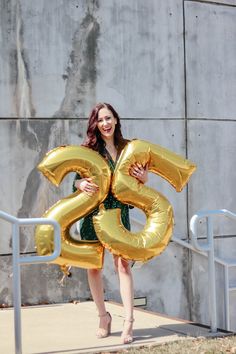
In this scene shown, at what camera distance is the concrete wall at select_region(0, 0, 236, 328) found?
7.54 meters

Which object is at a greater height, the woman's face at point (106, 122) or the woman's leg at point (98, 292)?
the woman's face at point (106, 122)

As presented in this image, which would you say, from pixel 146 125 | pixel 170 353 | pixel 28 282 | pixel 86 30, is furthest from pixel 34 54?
pixel 170 353

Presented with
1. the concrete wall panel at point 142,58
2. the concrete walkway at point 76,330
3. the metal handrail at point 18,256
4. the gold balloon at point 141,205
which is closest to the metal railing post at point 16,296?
the metal handrail at point 18,256

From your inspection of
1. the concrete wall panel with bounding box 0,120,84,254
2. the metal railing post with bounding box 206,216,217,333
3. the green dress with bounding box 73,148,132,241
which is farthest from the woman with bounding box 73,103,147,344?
the concrete wall panel with bounding box 0,120,84,254

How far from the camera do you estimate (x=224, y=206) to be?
28.7ft

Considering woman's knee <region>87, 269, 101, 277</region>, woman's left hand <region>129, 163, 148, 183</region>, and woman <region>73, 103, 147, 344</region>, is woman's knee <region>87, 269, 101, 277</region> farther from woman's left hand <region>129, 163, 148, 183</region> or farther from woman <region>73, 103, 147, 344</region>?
woman's left hand <region>129, 163, 148, 183</region>

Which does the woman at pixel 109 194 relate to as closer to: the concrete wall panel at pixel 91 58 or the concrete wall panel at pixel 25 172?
the concrete wall panel at pixel 25 172

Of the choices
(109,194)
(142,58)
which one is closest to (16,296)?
(109,194)

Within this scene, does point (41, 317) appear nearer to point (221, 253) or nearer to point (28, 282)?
point (28, 282)

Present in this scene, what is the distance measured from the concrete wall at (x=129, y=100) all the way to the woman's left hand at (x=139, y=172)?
2.25 metres

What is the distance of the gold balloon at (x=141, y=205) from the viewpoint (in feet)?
17.7

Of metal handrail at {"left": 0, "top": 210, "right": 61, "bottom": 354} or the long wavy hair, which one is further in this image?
the long wavy hair

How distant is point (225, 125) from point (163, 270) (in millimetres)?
1838

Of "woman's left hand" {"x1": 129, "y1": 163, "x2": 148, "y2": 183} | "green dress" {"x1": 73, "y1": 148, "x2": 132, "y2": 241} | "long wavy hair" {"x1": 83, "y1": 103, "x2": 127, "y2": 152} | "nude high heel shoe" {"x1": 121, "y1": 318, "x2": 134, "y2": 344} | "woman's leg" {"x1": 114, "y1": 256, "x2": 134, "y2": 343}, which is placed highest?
"long wavy hair" {"x1": 83, "y1": 103, "x2": 127, "y2": 152}
